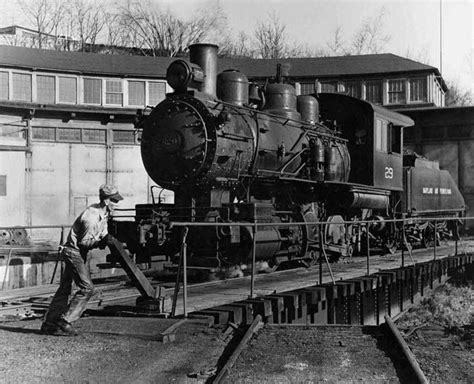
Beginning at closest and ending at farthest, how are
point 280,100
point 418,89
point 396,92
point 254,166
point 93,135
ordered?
point 254,166, point 280,100, point 93,135, point 418,89, point 396,92

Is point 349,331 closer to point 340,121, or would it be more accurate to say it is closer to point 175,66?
point 175,66

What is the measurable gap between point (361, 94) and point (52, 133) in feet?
52.3

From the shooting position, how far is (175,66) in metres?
11.2

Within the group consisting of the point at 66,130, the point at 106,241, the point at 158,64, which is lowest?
the point at 106,241

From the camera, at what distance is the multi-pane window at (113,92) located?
92.8 feet

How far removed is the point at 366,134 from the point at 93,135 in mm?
14740

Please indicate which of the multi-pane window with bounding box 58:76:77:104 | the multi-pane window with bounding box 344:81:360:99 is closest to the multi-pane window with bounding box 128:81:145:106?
the multi-pane window with bounding box 58:76:77:104

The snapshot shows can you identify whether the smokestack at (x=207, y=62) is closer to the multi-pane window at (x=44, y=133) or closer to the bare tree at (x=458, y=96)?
the multi-pane window at (x=44, y=133)

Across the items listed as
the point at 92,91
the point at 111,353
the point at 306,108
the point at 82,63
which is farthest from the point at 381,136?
the point at 82,63

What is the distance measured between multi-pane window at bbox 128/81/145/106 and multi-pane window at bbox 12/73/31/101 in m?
4.50

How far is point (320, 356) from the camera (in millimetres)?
6227

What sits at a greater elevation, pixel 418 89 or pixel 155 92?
pixel 418 89

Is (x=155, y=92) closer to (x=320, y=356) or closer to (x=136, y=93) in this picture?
(x=136, y=93)

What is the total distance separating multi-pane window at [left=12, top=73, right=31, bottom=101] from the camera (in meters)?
26.3
